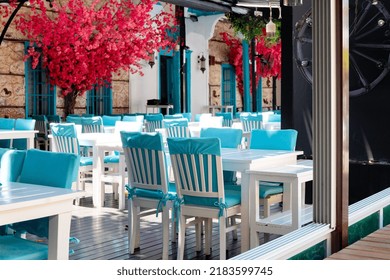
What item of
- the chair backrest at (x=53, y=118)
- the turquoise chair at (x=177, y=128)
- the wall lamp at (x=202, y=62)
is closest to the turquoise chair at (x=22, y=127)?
the turquoise chair at (x=177, y=128)

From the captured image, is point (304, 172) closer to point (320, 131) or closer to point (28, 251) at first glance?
point (320, 131)

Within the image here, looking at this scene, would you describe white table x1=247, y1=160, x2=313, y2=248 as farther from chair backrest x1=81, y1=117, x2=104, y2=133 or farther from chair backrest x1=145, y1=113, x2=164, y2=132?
chair backrest x1=145, y1=113, x2=164, y2=132

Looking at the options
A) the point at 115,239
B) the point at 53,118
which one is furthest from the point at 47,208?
the point at 53,118

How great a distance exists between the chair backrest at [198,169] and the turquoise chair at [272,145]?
0.81 m

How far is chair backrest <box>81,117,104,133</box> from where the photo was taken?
9547 mm

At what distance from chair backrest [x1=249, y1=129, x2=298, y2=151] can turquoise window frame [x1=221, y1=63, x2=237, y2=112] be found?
12.8 m

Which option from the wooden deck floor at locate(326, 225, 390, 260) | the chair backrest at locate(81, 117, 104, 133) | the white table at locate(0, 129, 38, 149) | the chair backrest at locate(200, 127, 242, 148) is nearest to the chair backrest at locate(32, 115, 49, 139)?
the chair backrest at locate(81, 117, 104, 133)

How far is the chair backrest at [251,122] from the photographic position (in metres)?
10.9

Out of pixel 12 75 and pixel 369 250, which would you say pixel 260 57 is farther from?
pixel 369 250

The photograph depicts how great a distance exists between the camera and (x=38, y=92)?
507 inches

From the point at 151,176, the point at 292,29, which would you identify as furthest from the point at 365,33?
the point at 151,176

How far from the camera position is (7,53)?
12242 mm

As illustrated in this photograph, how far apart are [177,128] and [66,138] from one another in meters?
1.91

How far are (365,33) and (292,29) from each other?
0.84 metres
